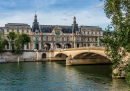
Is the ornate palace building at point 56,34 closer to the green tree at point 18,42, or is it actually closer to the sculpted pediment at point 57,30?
the sculpted pediment at point 57,30

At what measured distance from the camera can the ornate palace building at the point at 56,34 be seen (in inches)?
4520

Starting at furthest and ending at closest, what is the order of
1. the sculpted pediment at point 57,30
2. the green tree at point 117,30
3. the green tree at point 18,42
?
the sculpted pediment at point 57,30, the green tree at point 18,42, the green tree at point 117,30

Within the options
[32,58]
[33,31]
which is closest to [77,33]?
[33,31]

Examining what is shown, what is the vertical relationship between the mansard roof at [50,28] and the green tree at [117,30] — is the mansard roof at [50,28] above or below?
above

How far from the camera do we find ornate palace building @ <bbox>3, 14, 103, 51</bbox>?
11481 cm

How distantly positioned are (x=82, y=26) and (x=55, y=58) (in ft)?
115

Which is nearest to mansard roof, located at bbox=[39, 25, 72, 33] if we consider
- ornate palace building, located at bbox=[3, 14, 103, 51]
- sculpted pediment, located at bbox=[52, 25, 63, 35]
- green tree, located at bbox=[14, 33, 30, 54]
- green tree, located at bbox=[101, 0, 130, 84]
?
ornate palace building, located at bbox=[3, 14, 103, 51]

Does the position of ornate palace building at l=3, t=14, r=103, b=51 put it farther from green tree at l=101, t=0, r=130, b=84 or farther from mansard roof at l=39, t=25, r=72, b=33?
green tree at l=101, t=0, r=130, b=84

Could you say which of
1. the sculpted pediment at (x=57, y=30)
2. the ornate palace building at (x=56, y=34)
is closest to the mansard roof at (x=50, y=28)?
the ornate palace building at (x=56, y=34)

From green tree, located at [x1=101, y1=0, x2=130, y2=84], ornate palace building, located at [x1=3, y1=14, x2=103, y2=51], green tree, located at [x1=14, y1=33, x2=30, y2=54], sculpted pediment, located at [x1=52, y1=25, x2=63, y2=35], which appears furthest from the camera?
sculpted pediment, located at [x1=52, y1=25, x2=63, y2=35]

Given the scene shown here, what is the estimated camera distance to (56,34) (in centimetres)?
11775

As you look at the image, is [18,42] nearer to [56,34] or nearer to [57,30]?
[56,34]

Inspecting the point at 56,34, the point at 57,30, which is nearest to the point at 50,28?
the point at 57,30

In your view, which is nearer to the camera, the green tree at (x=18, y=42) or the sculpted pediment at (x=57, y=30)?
the green tree at (x=18, y=42)
